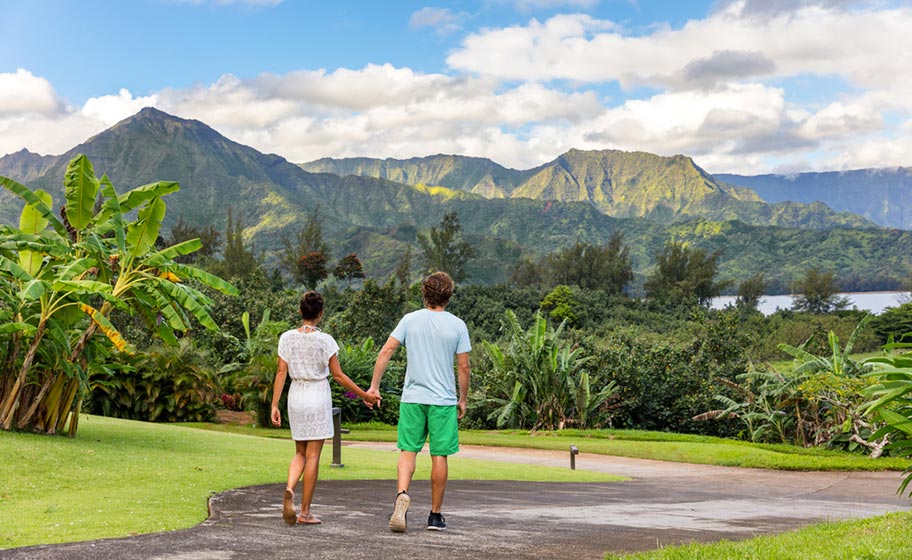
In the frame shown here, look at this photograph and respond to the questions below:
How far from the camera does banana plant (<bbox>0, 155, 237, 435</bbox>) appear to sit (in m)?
12.4

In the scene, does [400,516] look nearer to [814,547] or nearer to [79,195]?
[814,547]

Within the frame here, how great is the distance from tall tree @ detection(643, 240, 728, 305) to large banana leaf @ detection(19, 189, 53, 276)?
58.3 meters

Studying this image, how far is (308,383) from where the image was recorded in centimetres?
Answer: 701

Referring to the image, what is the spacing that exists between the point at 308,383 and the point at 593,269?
71.2 metres

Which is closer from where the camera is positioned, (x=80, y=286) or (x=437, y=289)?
(x=437, y=289)

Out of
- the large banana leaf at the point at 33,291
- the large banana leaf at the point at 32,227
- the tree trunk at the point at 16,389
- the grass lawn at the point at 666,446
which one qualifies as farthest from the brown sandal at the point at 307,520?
the grass lawn at the point at 666,446

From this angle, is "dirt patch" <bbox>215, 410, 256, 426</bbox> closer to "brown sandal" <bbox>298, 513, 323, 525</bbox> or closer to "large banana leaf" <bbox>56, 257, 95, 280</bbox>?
"large banana leaf" <bbox>56, 257, 95, 280</bbox>

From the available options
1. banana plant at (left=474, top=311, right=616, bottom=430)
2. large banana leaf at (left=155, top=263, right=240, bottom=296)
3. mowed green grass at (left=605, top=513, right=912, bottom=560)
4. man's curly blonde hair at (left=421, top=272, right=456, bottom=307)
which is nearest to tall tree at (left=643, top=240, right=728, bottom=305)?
banana plant at (left=474, top=311, right=616, bottom=430)

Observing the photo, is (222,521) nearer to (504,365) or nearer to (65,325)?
(65,325)

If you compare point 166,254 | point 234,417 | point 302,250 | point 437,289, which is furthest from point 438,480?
point 302,250

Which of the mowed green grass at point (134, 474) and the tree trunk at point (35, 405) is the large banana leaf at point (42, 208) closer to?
the tree trunk at point (35, 405)

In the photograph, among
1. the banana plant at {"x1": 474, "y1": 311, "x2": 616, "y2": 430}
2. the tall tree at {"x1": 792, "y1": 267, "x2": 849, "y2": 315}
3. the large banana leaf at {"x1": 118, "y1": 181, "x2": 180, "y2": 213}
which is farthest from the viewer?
the tall tree at {"x1": 792, "y1": 267, "x2": 849, "y2": 315}

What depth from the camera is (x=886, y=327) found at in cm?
5344

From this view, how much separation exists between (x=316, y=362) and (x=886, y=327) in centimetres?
5383
